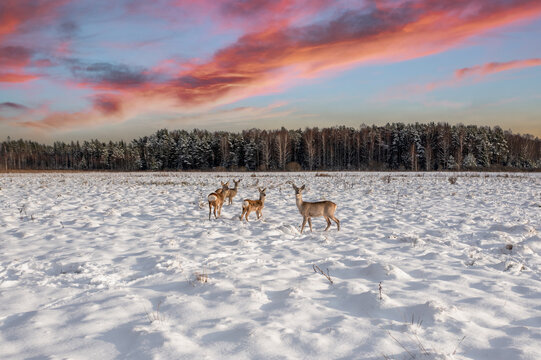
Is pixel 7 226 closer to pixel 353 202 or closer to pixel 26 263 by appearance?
pixel 26 263

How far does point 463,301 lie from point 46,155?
192 meters

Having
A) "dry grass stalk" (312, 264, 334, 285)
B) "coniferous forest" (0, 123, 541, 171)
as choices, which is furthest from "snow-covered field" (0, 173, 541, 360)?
"coniferous forest" (0, 123, 541, 171)

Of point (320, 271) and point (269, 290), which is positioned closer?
point (269, 290)

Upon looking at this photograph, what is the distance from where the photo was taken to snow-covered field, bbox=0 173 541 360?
3.39 meters

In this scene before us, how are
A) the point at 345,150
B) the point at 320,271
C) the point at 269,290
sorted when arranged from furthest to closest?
the point at 345,150
the point at 320,271
the point at 269,290

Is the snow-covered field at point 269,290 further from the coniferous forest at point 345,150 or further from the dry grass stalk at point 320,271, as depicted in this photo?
the coniferous forest at point 345,150

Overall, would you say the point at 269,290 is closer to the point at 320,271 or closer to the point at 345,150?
the point at 320,271

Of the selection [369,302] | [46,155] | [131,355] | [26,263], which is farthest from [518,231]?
[46,155]

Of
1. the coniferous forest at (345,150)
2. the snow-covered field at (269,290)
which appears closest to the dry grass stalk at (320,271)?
the snow-covered field at (269,290)

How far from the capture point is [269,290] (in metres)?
4.90

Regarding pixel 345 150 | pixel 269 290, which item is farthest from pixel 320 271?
pixel 345 150

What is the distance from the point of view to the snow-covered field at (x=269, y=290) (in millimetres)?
3393

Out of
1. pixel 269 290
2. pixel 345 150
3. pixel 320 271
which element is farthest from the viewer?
pixel 345 150

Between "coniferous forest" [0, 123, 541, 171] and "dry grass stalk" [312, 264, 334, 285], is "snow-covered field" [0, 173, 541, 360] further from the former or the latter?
"coniferous forest" [0, 123, 541, 171]
